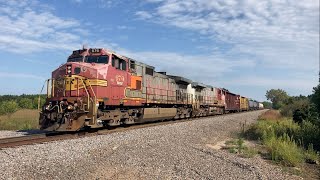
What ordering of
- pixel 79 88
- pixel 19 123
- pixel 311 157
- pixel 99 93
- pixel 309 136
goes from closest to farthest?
pixel 311 157, pixel 79 88, pixel 99 93, pixel 309 136, pixel 19 123

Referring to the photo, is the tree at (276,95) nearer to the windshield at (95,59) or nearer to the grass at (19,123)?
the grass at (19,123)

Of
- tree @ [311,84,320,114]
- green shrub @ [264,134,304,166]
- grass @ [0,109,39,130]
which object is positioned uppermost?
tree @ [311,84,320,114]

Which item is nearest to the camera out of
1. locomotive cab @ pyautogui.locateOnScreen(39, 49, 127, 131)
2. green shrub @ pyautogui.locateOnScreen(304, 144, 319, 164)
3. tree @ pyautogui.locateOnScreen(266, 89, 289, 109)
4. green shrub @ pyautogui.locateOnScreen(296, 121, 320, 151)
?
green shrub @ pyautogui.locateOnScreen(304, 144, 319, 164)

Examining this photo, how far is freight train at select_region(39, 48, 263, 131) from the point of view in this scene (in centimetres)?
1369

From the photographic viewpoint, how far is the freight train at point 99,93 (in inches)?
539

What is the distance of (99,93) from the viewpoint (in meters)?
14.8

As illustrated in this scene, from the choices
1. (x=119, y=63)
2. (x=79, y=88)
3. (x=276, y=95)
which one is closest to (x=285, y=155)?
(x=79, y=88)

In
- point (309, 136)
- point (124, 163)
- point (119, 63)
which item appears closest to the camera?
point (124, 163)

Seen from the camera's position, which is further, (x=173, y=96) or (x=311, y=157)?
(x=173, y=96)

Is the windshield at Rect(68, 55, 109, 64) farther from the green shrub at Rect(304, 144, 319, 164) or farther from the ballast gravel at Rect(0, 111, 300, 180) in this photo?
the green shrub at Rect(304, 144, 319, 164)

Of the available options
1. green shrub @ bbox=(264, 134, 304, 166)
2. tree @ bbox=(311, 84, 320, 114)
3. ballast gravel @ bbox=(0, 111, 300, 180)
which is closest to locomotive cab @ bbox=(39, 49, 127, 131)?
ballast gravel @ bbox=(0, 111, 300, 180)

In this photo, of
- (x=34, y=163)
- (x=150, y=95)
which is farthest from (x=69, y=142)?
(x=150, y=95)

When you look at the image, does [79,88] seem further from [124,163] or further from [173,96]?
[173,96]

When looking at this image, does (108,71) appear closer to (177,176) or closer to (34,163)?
(34,163)
